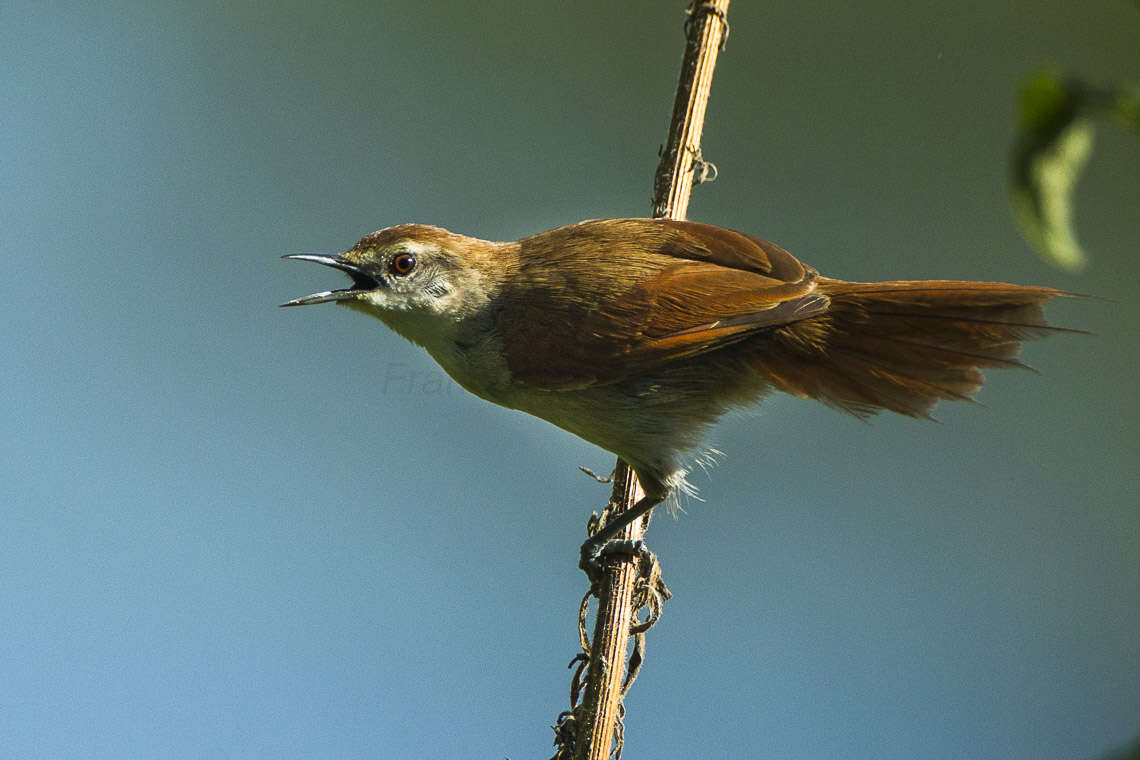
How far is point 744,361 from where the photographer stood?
2.26 metres

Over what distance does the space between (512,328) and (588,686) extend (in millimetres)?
854

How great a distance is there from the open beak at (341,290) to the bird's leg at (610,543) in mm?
830

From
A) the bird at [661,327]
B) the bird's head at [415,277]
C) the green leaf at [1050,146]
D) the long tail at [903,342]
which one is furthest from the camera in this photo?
the bird's head at [415,277]

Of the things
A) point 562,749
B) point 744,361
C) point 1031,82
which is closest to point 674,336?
point 744,361

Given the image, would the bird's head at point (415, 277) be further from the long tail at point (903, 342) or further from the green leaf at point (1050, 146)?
the green leaf at point (1050, 146)

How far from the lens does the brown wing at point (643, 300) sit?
2123 millimetres

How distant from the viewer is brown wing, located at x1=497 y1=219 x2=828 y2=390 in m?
2.12

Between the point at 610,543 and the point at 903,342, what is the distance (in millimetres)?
787

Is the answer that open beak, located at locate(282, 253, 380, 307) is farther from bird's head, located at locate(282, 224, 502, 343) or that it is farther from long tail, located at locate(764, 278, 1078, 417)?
long tail, located at locate(764, 278, 1078, 417)

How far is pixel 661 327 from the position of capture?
2146 millimetres

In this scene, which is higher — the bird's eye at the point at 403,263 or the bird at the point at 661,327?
the bird's eye at the point at 403,263

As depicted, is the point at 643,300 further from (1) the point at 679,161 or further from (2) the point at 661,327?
(1) the point at 679,161

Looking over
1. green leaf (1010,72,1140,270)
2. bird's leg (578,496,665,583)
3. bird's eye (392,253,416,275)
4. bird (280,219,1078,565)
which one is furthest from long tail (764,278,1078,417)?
green leaf (1010,72,1140,270)

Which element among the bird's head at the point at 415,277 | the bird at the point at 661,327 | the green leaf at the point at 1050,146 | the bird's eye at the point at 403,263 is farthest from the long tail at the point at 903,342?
the green leaf at the point at 1050,146
